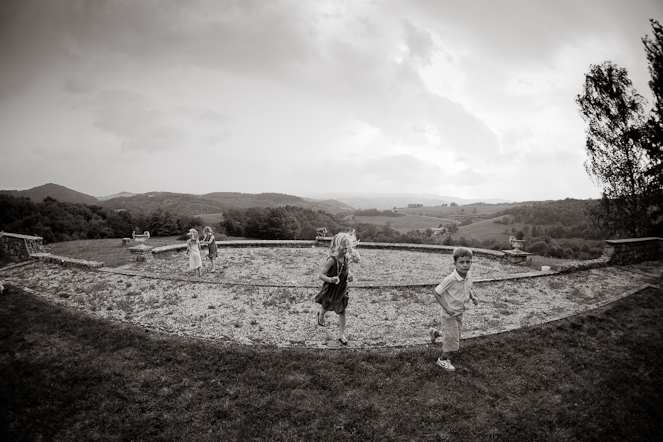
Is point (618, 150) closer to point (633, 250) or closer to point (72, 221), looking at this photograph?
point (633, 250)

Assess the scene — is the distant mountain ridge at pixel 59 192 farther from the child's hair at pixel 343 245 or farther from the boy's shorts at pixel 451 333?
the boy's shorts at pixel 451 333

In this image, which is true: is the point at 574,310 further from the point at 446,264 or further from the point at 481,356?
the point at 446,264

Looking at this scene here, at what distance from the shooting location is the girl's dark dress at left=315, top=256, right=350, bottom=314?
19.1 feet

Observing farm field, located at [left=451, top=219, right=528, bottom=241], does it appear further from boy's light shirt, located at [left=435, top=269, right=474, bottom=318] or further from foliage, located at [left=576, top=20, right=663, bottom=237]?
boy's light shirt, located at [left=435, top=269, right=474, bottom=318]

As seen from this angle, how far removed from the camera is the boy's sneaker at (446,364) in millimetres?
4902

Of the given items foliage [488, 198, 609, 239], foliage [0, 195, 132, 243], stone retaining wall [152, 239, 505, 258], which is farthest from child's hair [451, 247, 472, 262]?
foliage [0, 195, 132, 243]

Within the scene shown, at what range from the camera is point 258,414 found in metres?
4.00

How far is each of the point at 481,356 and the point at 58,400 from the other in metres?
6.66

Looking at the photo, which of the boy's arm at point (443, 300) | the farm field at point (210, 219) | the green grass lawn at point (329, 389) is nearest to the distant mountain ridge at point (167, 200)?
the farm field at point (210, 219)

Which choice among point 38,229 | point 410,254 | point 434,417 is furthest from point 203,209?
point 434,417

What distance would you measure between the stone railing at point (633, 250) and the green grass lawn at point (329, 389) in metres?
7.97

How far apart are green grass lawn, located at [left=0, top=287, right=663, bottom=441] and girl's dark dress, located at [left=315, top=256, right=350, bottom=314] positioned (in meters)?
0.83

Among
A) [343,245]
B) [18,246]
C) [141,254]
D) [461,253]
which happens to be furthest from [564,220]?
[18,246]

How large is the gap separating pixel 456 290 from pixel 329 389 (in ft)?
8.47
